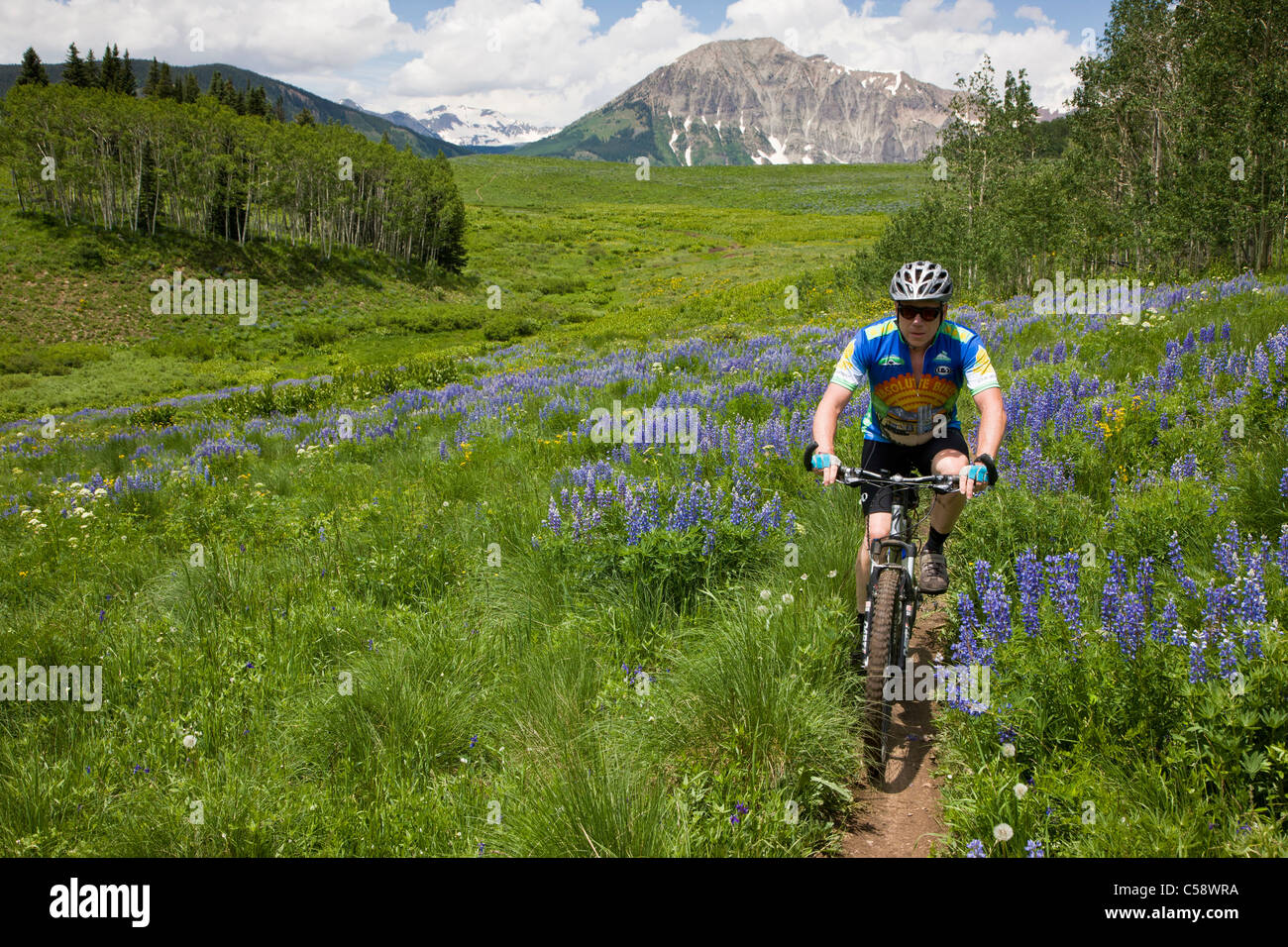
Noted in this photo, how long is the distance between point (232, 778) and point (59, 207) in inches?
3094

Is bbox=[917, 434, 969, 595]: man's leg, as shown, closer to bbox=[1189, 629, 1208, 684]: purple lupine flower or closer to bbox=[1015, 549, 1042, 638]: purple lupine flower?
bbox=[1015, 549, 1042, 638]: purple lupine flower

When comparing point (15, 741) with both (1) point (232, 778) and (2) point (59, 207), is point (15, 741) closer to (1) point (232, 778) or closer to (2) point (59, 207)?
(1) point (232, 778)

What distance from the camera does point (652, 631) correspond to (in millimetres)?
4719

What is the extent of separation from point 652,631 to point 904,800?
5.88 feet

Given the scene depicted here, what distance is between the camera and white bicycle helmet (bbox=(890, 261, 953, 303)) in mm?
4039

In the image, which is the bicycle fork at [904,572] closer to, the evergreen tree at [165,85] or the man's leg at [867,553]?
the man's leg at [867,553]

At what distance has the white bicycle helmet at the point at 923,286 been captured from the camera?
4039 millimetres

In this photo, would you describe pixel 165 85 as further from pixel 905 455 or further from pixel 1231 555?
pixel 1231 555

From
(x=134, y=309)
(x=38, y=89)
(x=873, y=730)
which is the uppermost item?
(x=38, y=89)

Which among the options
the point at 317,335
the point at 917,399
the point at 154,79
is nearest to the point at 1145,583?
the point at 917,399

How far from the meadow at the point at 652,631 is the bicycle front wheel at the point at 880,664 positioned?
146 mm

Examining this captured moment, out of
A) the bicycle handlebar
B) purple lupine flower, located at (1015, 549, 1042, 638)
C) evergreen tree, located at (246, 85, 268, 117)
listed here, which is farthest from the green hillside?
evergreen tree, located at (246, 85, 268, 117)

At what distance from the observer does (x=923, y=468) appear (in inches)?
180

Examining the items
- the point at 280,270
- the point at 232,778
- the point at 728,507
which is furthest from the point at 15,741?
the point at 280,270
